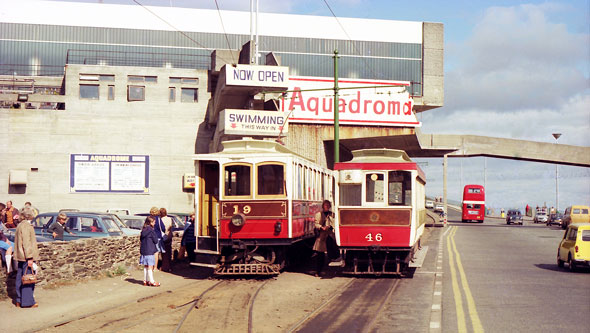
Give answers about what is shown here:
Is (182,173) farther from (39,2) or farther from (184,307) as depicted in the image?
(184,307)

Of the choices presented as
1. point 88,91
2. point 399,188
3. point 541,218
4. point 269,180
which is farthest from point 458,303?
point 541,218

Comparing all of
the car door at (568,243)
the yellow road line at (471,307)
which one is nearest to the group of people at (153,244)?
the yellow road line at (471,307)

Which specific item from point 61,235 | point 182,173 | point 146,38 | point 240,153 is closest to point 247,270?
point 240,153

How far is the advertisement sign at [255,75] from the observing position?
112ft

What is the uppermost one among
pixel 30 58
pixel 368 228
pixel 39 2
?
pixel 39 2

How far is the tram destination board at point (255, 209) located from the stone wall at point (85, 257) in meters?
3.32

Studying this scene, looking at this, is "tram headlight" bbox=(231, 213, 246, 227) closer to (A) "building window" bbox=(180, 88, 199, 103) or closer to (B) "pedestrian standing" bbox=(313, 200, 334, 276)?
(B) "pedestrian standing" bbox=(313, 200, 334, 276)

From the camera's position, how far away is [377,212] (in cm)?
1855

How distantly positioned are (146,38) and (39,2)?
8556 millimetres

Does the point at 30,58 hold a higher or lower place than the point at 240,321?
higher

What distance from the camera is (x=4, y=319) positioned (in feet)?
40.1

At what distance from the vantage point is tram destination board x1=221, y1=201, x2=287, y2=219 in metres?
18.4

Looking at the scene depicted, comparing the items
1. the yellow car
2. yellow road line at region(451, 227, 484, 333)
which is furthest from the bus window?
the yellow car

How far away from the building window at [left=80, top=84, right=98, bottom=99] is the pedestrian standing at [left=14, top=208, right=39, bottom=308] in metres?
29.7
